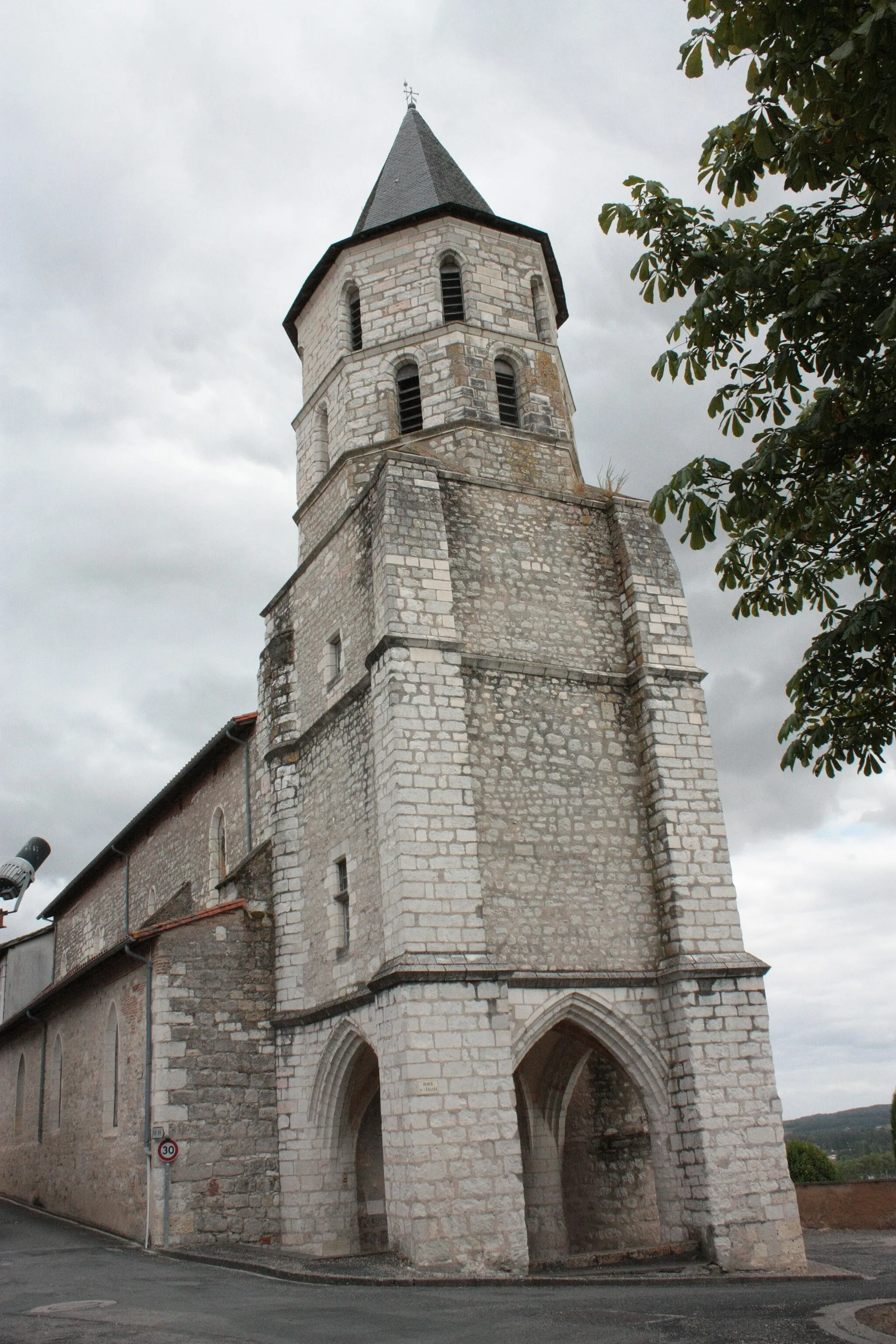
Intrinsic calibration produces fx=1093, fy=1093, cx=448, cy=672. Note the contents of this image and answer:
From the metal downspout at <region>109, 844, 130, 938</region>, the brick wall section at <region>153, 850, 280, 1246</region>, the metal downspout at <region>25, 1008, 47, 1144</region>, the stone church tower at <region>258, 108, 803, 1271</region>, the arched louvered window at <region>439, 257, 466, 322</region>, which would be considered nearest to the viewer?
the stone church tower at <region>258, 108, 803, 1271</region>

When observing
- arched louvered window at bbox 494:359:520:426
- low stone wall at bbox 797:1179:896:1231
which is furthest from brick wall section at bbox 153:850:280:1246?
low stone wall at bbox 797:1179:896:1231

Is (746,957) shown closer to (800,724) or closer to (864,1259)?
(864,1259)

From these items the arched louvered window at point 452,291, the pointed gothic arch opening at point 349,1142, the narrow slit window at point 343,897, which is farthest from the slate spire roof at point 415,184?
the pointed gothic arch opening at point 349,1142

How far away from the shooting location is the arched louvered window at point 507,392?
675 inches

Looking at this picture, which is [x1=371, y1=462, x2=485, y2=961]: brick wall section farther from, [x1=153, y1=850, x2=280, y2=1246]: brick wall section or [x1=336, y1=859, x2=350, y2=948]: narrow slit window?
[x1=153, y1=850, x2=280, y2=1246]: brick wall section

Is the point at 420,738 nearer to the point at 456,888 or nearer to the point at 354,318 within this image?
the point at 456,888

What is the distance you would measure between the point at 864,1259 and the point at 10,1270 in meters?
10.6

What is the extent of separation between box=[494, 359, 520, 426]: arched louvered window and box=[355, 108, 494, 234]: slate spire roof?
9.20 feet

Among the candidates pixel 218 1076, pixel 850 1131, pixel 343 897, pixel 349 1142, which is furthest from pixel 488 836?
pixel 850 1131

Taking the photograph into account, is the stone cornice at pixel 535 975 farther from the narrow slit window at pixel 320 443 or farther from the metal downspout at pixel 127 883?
the metal downspout at pixel 127 883

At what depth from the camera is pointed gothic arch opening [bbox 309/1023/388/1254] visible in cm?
1425

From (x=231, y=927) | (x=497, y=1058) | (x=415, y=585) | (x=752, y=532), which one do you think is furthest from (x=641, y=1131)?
(x=752, y=532)

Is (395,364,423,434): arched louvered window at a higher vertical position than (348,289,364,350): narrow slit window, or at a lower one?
lower

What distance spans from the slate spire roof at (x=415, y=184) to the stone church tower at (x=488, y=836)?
584mm
